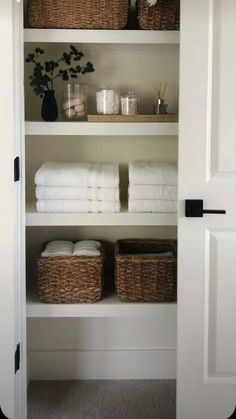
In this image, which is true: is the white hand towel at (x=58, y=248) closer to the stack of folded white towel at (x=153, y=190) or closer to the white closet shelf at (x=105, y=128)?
the stack of folded white towel at (x=153, y=190)

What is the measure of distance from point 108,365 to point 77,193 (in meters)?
1.00

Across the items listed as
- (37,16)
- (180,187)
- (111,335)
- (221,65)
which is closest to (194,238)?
(180,187)

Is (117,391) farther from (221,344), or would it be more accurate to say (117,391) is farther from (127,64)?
(127,64)

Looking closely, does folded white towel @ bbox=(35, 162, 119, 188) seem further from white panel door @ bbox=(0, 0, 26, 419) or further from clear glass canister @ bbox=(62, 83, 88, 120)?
clear glass canister @ bbox=(62, 83, 88, 120)

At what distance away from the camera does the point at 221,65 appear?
2.54 m

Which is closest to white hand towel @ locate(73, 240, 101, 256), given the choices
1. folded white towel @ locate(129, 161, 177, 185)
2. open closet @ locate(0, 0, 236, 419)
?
open closet @ locate(0, 0, 236, 419)

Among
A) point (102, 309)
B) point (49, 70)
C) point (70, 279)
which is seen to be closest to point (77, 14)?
point (49, 70)

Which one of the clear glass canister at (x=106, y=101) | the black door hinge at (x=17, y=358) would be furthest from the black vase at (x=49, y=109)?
the black door hinge at (x=17, y=358)

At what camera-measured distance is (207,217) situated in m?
2.59

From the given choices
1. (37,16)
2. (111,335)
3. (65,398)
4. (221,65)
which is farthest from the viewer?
(111,335)

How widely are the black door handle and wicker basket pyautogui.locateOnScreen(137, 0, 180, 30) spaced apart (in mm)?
780

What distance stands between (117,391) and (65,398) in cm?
26

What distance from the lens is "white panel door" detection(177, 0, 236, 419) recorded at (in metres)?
2.53

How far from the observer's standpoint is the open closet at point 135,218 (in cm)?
255
